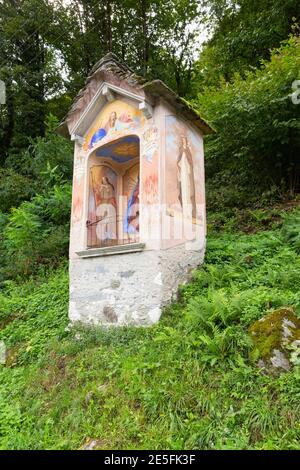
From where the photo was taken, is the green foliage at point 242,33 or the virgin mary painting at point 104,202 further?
the green foliage at point 242,33

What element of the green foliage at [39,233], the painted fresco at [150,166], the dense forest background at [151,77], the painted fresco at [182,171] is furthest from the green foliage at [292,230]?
the green foliage at [39,233]

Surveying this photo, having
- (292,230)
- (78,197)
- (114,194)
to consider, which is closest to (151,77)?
(114,194)

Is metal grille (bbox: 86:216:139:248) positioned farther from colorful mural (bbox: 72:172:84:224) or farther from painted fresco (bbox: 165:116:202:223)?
painted fresco (bbox: 165:116:202:223)

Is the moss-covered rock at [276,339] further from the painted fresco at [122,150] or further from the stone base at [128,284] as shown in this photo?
the painted fresco at [122,150]

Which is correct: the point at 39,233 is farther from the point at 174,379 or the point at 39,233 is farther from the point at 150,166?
the point at 174,379

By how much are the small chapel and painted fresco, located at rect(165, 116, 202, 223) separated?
0.02 meters

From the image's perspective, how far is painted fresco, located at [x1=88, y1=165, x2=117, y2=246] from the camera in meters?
7.39

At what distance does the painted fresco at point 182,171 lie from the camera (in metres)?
6.28

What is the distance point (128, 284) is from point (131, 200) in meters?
2.64

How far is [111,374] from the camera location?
15.1 ft

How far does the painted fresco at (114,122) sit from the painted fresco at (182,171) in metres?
0.68

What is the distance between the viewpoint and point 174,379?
4043 mm

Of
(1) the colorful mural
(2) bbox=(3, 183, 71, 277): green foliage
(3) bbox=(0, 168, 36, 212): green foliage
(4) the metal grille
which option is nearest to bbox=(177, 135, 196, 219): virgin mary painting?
(4) the metal grille

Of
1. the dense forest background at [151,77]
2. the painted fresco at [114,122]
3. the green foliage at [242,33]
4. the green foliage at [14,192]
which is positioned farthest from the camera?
the green foliage at [14,192]
